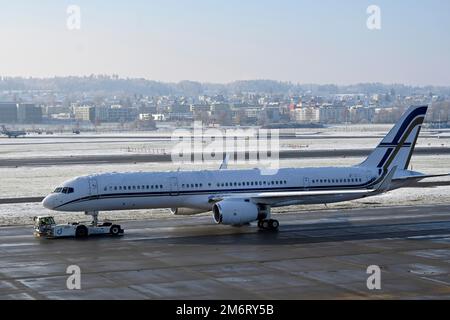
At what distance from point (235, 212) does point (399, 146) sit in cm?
1513

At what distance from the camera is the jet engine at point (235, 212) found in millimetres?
48203

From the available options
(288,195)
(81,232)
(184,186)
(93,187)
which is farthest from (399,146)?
(81,232)

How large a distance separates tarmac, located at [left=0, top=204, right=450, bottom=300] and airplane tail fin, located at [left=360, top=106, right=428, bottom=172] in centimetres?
395

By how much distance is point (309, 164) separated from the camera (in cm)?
9575

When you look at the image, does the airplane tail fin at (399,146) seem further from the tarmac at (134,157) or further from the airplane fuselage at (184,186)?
the tarmac at (134,157)

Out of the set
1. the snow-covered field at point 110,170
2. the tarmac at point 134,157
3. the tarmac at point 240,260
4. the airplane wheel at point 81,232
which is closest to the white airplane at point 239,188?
A: the airplane wheel at point 81,232

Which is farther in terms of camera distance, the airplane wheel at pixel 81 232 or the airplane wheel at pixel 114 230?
the airplane wheel at pixel 114 230

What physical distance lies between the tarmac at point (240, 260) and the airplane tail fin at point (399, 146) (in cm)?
395

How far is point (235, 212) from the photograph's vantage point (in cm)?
4838

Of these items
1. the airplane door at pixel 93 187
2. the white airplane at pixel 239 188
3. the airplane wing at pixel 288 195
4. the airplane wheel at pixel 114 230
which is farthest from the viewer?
the airplane wing at pixel 288 195

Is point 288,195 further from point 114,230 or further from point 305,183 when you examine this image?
point 114,230

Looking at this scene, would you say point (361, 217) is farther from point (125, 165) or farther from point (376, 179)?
point (125, 165)

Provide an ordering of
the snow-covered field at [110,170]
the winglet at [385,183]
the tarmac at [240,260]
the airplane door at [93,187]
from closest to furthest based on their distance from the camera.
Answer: the tarmac at [240,260], the airplane door at [93,187], the winglet at [385,183], the snow-covered field at [110,170]

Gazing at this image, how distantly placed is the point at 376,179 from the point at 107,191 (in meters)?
19.5
